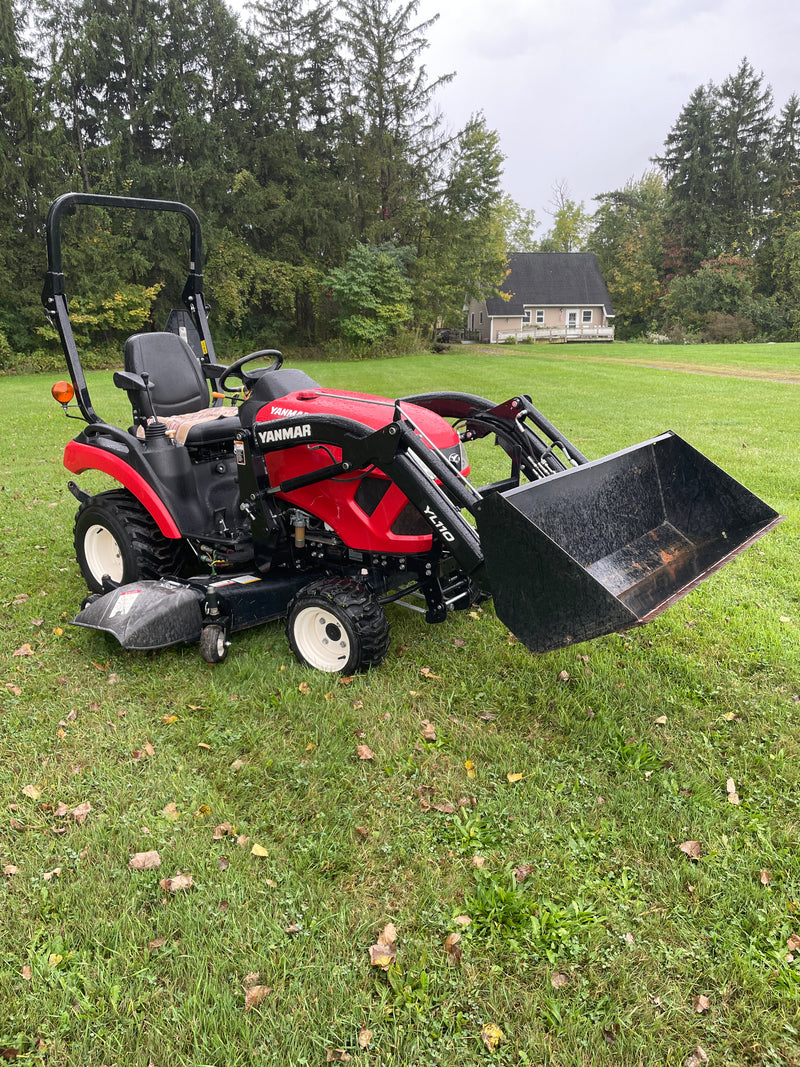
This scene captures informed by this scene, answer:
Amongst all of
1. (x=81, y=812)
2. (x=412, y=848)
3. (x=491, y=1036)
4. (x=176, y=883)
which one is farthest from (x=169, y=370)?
(x=491, y=1036)

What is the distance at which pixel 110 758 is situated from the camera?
312 centimetres

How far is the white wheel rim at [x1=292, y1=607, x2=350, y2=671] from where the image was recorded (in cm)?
371

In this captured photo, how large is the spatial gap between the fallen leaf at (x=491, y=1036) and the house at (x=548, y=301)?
4868 cm

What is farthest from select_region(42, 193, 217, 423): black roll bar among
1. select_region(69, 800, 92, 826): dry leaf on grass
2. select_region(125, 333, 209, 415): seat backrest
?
select_region(69, 800, 92, 826): dry leaf on grass

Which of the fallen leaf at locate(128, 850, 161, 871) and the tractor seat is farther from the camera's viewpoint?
the tractor seat

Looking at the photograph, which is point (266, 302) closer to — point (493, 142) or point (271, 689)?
point (493, 142)

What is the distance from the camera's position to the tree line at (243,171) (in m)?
25.4

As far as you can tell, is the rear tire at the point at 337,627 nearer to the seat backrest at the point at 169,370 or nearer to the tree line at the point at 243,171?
the seat backrest at the point at 169,370

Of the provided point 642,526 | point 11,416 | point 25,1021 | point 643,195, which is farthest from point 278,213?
point 643,195

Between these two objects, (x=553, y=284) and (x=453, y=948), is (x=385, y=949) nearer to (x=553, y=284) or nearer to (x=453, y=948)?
(x=453, y=948)

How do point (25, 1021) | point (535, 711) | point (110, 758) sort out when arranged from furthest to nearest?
point (535, 711) → point (110, 758) → point (25, 1021)

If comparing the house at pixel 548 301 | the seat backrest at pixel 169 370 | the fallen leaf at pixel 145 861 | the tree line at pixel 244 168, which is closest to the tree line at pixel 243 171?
the tree line at pixel 244 168

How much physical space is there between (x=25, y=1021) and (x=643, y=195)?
2664 inches

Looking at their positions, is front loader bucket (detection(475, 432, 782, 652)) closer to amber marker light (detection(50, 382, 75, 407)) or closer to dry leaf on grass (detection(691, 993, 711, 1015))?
dry leaf on grass (detection(691, 993, 711, 1015))
